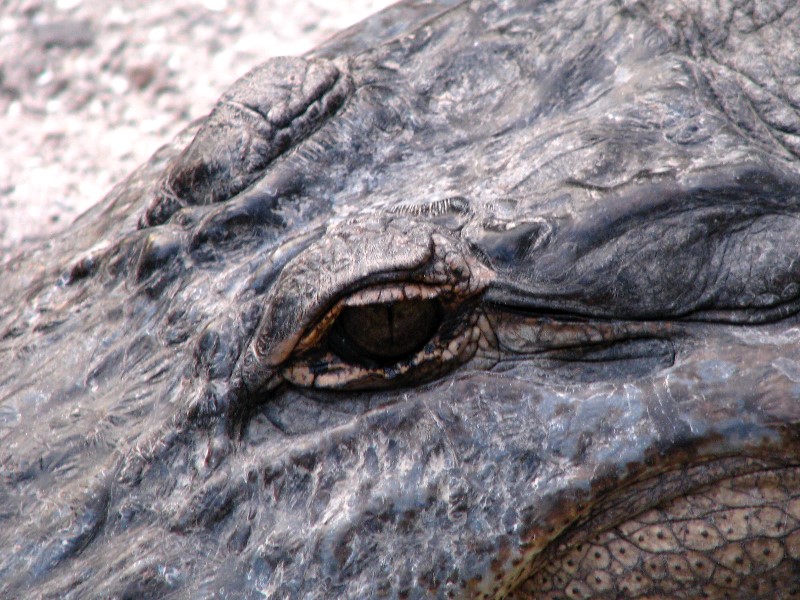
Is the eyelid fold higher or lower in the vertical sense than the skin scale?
higher

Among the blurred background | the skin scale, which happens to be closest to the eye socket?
the skin scale

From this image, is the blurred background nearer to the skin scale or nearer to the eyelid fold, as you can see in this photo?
the skin scale

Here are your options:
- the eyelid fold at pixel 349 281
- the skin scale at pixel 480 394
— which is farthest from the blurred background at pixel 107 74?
the eyelid fold at pixel 349 281

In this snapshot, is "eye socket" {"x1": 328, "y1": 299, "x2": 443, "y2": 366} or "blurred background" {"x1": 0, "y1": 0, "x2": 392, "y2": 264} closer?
"eye socket" {"x1": 328, "y1": 299, "x2": 443, "y2": 366}

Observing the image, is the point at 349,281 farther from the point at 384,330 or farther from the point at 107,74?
the point at 107,74

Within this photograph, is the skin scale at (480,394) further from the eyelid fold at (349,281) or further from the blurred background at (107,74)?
the blurred background at (107,74)

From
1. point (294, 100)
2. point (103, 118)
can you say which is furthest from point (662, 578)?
point (103, 118)

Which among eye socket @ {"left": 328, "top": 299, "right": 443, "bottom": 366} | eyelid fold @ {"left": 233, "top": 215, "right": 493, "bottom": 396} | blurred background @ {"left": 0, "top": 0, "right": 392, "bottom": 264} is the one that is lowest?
blurred background @ {"left": 0, "top": 0, "right": 392, "bottom": 264}

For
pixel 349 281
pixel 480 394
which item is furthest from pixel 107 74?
pixel 480 394

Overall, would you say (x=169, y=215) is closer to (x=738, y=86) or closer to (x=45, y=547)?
(x=45, y=547)
